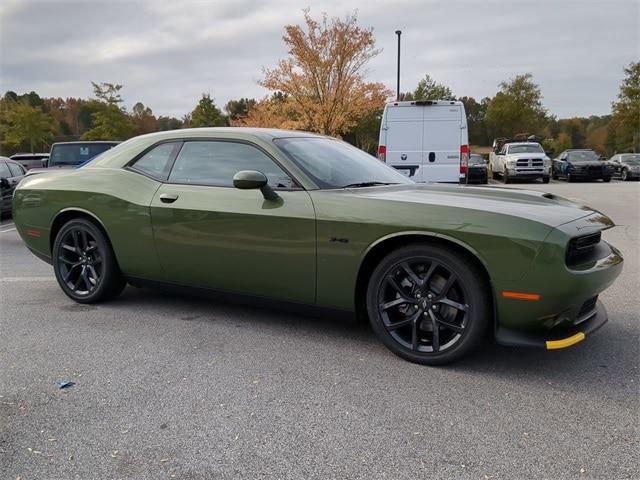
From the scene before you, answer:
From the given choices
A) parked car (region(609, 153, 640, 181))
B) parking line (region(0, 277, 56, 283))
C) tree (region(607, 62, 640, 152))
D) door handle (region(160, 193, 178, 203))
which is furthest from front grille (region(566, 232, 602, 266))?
tree (region(607, 62, 640, 152))

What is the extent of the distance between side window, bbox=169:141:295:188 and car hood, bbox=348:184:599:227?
0.60m

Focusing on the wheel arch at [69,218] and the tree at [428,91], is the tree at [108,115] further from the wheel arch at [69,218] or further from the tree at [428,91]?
the wheel arch at [69,218]

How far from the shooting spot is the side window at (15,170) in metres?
11.3

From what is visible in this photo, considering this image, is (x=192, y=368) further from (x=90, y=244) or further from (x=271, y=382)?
(x=90, y=244)

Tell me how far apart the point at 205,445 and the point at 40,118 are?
168ft

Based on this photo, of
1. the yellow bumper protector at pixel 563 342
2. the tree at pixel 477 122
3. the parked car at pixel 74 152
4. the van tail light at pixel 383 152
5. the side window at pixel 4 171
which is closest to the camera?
the yellow bumper protector at pixel 563 342

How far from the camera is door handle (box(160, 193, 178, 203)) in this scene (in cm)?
395

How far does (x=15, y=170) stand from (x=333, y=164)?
399 inches

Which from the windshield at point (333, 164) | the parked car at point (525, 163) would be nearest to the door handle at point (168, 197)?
the windshield at point (333, 164)

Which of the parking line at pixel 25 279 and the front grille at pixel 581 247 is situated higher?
the front grille at pixel 581 247

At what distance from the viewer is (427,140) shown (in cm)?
1011

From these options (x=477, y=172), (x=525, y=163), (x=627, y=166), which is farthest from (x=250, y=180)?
(x=627, y=166)

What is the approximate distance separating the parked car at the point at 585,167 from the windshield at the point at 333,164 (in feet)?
72.1

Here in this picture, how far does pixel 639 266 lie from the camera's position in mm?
5887
